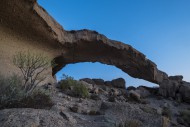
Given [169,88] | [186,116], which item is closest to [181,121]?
[186,116]

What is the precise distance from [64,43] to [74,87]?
5065mm

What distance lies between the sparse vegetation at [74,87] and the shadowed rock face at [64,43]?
292 cm

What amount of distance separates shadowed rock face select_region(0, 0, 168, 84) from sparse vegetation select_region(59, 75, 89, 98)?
292 cm

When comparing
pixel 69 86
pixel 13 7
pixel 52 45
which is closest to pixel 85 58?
pixel 52 45

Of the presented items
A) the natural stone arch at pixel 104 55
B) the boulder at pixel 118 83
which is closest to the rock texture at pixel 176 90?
the natural stone arch at pixel 104 55

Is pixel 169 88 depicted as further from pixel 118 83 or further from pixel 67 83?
pixel 67 83

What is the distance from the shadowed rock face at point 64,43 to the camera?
1420 cm

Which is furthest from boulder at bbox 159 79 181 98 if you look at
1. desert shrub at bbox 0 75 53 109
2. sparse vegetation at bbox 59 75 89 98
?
desert shrub at bbox 0 75 53 109

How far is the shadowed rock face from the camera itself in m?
14.2

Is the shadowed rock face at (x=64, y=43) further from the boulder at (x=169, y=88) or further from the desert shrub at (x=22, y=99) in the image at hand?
the desert shrub at (x=22, y=99)

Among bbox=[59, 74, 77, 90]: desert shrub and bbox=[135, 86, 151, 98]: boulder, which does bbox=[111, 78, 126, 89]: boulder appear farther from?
bbox=[59, 74, 77, 90]: desert shrub

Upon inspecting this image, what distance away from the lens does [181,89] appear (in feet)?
67.4

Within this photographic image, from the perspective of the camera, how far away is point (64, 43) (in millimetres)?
18031

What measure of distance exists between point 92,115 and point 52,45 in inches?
344
